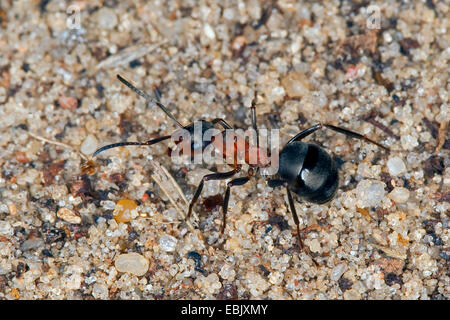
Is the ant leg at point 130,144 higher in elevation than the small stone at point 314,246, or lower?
higher

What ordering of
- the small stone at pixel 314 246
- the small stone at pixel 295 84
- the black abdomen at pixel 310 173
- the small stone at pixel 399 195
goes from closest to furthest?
the black abdomen at pixel 310 173, the small stone at pixel 314 246, the small stone at pixel 399 195, the small stone at pixel 295 84

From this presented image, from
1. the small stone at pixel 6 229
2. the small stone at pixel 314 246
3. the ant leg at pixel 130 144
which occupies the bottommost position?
the small stone at pixel 314 246

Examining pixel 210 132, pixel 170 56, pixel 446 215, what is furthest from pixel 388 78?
pixel 170 56

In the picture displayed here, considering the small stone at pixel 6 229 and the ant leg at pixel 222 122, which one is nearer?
the small stone at pixel 6 229

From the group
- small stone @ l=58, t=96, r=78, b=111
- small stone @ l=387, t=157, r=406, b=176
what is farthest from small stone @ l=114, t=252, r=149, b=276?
small stone @ l=387, t=157, r=406, b=176

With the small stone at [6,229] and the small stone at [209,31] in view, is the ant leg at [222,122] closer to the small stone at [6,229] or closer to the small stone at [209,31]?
the small stone at [209,31]

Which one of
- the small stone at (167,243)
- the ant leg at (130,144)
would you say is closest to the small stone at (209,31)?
the ant leg at (130,144)

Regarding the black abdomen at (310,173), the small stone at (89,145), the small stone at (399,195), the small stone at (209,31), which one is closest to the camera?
the black abdomen at (310,173)
